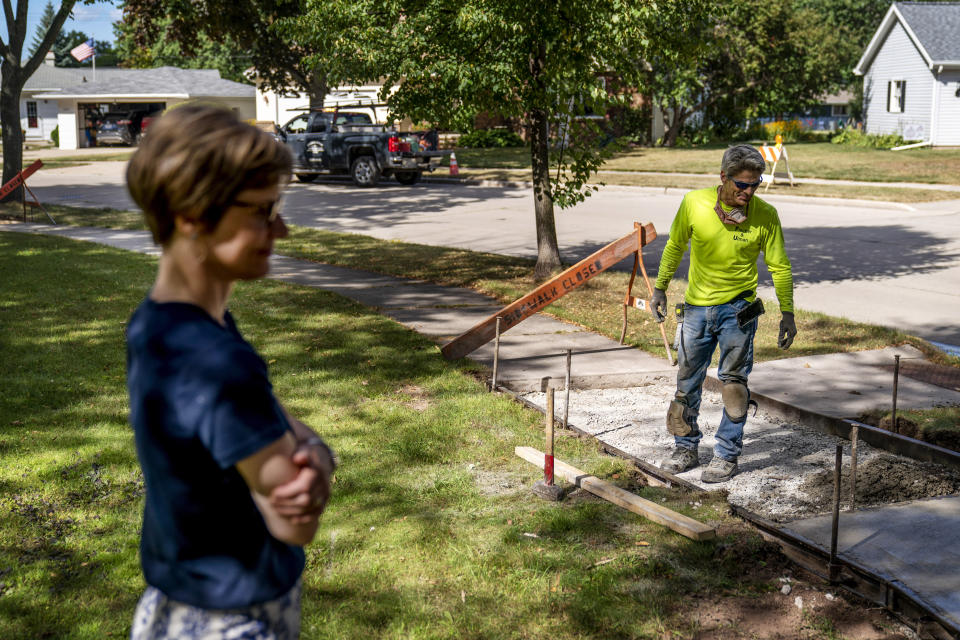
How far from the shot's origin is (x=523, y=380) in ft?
25.5

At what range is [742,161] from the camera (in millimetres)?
5227

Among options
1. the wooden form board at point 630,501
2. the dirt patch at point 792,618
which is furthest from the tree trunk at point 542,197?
the dirt patch at point 792,618

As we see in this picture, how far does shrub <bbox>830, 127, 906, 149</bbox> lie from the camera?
4072cm

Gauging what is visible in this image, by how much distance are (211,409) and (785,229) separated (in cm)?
1707

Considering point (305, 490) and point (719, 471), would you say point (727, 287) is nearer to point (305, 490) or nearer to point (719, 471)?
point (719, 471)

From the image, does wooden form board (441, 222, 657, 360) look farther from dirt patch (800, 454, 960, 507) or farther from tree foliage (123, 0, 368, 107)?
tree foliage (123, 0, 368, 107)

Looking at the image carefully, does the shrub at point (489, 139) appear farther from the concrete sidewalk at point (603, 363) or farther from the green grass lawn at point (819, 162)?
the concrete sidewalk at point (603, 363)

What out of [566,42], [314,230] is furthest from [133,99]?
[566,42]

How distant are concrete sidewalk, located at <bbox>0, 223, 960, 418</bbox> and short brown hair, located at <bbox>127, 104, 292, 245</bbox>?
5780 millimetres

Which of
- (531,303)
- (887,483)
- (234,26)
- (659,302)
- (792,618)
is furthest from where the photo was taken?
(234,26)

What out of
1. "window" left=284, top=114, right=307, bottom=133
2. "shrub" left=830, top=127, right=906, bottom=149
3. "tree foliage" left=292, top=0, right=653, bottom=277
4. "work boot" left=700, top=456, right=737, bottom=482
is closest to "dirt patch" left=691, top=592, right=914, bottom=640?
"work boot" left=700, top=456, right=737, bottom=482

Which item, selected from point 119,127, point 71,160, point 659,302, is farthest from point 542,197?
point 119,127

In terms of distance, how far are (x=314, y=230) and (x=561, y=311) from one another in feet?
26.4

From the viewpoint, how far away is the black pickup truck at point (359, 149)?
86.1 feet
